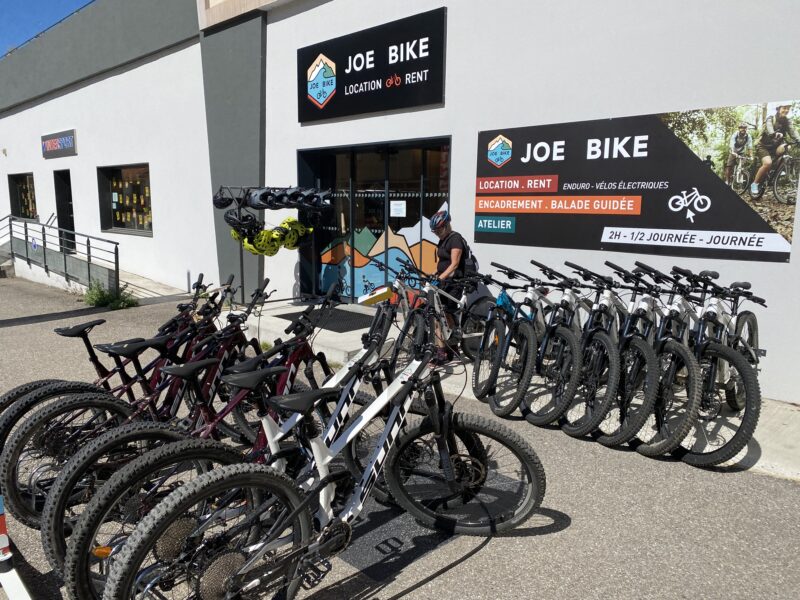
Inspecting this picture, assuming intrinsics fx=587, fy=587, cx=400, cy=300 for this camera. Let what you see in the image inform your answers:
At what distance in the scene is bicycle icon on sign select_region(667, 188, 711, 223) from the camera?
224 inches

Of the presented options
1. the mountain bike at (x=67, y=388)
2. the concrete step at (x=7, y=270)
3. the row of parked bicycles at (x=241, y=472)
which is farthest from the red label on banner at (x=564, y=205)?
the concrete step at (x=7, y=270)

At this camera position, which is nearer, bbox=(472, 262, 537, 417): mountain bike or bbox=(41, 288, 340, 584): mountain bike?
bbox=(41, 288, 340, 584): mountain bike

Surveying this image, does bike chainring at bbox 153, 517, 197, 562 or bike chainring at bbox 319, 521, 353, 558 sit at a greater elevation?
bike chainring at bbox 153, 517, 197, 562

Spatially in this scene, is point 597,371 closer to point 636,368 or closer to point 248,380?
point 636,368

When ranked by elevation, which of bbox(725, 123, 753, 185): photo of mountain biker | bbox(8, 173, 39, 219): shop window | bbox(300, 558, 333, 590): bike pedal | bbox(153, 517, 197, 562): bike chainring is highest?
bbox(725, 123, 753, 185): photo of mountain biker

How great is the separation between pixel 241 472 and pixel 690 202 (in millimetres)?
5166

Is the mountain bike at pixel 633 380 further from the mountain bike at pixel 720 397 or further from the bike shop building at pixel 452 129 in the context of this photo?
the bike shop building at pixel 452 129

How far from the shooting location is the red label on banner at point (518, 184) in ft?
22.3

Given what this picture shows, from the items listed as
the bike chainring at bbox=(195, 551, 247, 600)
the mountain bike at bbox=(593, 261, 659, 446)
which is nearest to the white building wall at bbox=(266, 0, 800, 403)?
the mountain bike at bbox=(593, 261, 659, 446)

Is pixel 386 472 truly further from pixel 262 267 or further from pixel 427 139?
pixel 262 267

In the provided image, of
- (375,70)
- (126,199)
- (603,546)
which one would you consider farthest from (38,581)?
(126,199)

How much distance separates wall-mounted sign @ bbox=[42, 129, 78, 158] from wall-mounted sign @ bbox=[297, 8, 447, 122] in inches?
376

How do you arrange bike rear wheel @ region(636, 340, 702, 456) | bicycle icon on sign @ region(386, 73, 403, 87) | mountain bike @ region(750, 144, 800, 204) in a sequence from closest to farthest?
bike rear wheel @ region(636, 340, 702, 456) → mountain bike @ region(750, 144, 800, 204) → bicycle icon on sign @ region(386, 73, 403, 87)

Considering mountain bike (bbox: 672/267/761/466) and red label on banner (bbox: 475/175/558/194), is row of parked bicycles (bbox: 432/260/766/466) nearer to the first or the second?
mountain bike (bbox: 672/267/761/466)
